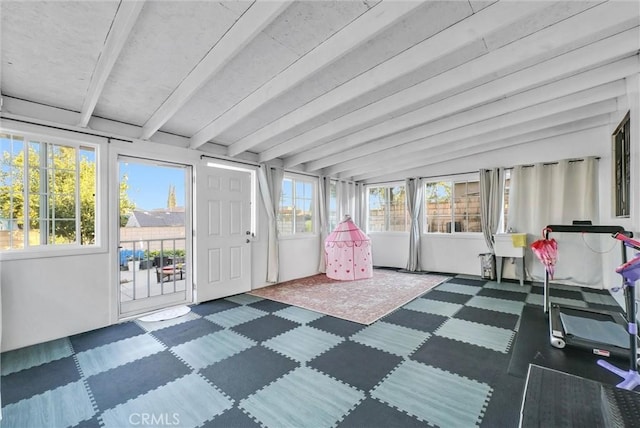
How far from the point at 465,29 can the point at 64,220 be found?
4.59m

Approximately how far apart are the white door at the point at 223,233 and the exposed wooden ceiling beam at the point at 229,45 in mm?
1650

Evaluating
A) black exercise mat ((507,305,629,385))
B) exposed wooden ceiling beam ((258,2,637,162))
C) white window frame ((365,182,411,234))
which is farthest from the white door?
black exercise mat ((507,305,629,385))

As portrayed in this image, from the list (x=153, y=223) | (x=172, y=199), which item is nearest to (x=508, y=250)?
(x=172, y=199)

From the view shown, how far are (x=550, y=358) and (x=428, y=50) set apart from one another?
288 cm

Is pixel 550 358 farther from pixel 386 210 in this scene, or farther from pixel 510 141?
pixel 386 210

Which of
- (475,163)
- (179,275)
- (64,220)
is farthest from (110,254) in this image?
(475,163)

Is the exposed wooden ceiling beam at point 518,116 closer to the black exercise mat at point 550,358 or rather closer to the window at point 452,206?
the window at point 452,206

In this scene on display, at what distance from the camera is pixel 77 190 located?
3359 mm

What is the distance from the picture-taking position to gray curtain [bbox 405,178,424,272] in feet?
21.7

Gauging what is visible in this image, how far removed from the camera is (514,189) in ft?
17.8

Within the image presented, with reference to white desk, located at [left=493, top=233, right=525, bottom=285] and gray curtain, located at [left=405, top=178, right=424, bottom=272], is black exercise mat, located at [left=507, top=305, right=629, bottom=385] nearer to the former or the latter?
white desk, located at [left=493, top=233, right=525, bottom=285]

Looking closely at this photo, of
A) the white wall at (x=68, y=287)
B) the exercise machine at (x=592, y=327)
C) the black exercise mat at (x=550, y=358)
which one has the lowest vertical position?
the black exercise mat at (x=550, y=358)

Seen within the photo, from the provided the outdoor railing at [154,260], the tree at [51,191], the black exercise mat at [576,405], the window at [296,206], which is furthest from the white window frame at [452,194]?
the tree at [51,191]

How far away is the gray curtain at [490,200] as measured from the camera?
5.51 metres
